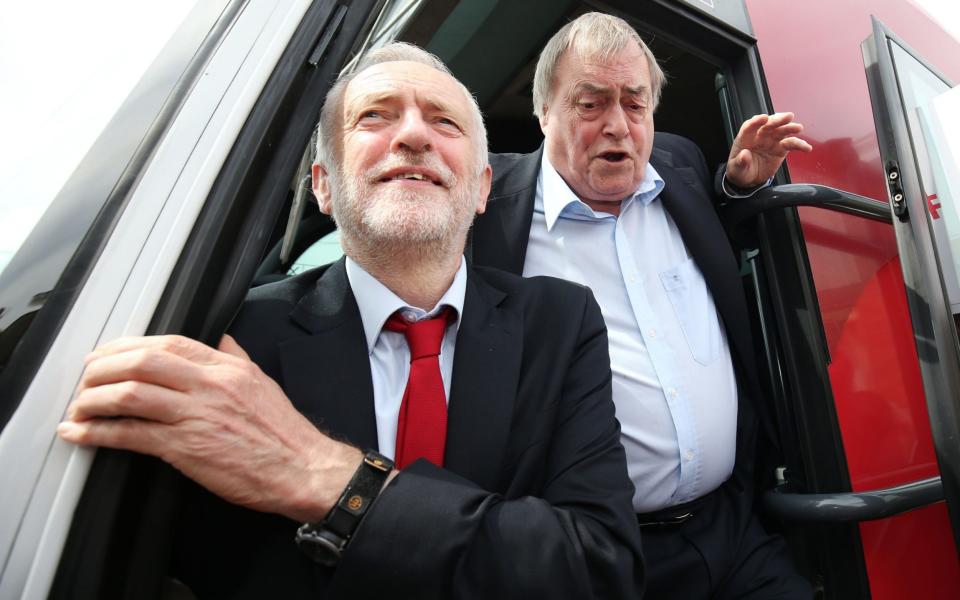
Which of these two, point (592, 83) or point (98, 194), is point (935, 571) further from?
point (98, 194)

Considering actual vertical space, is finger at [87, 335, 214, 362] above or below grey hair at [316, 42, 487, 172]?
below

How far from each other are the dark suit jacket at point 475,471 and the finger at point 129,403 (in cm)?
26

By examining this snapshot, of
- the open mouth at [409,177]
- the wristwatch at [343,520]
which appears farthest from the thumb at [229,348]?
the open mouth at [409,177]

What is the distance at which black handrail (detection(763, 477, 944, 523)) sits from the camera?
1312 millimetres

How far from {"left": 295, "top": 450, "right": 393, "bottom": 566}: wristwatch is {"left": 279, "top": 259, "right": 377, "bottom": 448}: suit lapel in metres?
0.12

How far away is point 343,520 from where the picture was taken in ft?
2.77

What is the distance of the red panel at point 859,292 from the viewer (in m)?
1.44

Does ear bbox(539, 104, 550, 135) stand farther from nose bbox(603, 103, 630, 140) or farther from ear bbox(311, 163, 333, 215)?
ear bbox(311, 163, 333, 215)

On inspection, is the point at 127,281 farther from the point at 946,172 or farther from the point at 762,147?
the point at 946,172

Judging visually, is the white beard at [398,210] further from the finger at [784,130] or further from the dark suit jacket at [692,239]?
the finger at [784,130]

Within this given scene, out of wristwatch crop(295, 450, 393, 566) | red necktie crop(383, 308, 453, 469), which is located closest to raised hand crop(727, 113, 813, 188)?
red necktie crop(383, 308, 453, 469)

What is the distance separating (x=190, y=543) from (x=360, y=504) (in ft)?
0.94

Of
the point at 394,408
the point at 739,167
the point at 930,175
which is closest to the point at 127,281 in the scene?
the point at 394,408

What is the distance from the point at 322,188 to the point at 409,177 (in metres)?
0.34
